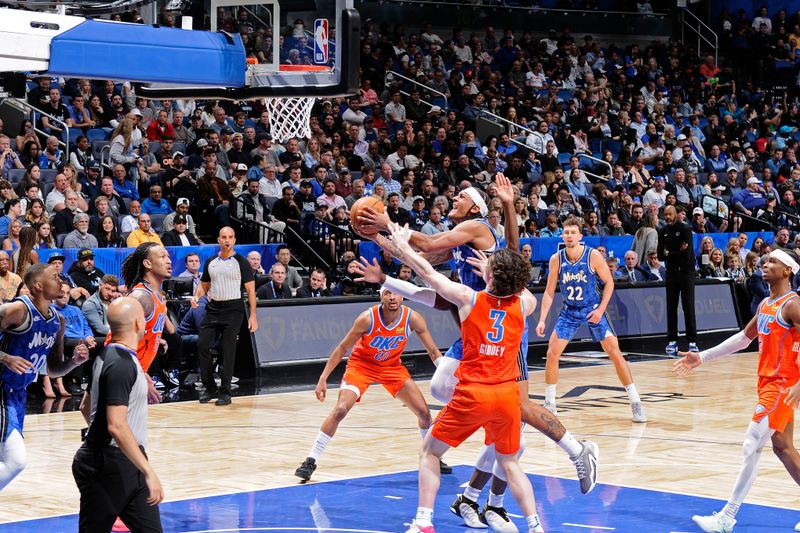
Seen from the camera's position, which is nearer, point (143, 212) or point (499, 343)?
point (499, 343)

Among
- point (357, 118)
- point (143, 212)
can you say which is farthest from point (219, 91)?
point (357, 118)

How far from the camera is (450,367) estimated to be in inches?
317

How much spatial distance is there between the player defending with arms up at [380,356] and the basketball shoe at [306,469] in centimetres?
6

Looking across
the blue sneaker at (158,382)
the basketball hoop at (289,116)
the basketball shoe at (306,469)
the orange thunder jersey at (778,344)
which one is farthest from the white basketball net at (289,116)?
the blue sneaker at (158,382)

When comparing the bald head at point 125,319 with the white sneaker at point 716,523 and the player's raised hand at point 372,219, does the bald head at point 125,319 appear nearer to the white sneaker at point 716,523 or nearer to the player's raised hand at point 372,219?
the player's raised hand at point 372,219

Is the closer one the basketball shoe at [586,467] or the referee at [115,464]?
the referee at [115,464]

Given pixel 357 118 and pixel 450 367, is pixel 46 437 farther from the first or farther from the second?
pixel 357 118

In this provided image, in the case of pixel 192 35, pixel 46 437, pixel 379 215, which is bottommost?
pixel 46 437

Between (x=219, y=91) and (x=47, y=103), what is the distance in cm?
962

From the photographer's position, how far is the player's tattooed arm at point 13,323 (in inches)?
293

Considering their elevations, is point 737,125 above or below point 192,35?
below

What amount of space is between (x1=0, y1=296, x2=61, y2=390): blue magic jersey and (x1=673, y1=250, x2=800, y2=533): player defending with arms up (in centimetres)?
426

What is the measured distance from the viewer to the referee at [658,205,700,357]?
1788cm

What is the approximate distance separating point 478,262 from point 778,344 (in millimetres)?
2056
